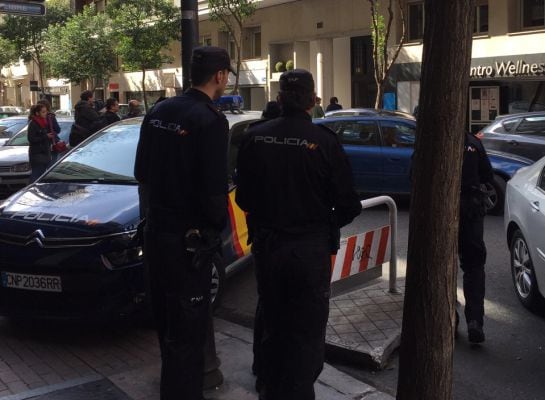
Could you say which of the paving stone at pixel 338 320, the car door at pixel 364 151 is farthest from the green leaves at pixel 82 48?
the paving stone at pixel 338 320

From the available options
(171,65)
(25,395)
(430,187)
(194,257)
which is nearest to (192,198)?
(194,257)

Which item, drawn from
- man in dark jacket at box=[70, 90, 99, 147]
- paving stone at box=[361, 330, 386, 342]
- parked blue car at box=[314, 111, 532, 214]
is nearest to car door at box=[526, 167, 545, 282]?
paving stone at box=[361, 330, 386, 342]

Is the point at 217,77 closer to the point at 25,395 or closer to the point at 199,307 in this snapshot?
the point at 199,307

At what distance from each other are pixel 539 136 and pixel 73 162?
745cm

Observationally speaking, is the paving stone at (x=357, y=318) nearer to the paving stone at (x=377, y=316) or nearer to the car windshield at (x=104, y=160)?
the paving stone at (x=377, y=316)

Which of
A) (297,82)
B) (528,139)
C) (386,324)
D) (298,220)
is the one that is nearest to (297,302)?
(298,220)

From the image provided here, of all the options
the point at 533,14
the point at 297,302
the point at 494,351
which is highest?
the point at 533,14

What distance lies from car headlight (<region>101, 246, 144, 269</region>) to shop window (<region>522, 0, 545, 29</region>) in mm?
19043

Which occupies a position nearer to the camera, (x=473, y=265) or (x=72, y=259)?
(x=72, y=259)

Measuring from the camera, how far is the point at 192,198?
350 centimetres

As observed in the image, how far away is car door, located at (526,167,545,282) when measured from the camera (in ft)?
17.6

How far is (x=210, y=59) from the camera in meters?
3.55

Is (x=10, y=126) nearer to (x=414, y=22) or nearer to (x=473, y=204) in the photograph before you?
(x=473, y=204)

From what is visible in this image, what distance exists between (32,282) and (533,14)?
1994cm
